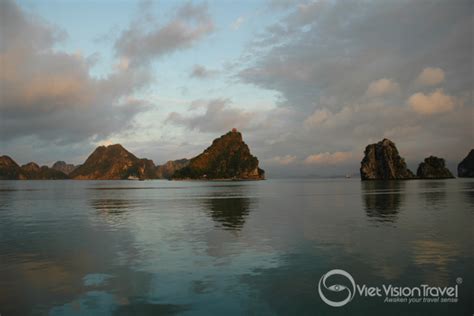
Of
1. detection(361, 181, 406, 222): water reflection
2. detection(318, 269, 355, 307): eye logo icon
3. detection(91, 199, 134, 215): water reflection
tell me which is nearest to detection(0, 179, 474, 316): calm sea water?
detection(318, 269, 355, 307): eye logo icon

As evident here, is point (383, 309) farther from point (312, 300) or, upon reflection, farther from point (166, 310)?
point (166, 310)

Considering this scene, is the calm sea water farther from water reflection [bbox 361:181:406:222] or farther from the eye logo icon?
water reflection [bbox 361:181:406:222]

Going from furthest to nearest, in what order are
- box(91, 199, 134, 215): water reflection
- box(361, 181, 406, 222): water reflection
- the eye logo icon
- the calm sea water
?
box(91, 199, 134, 215): water reflection < box(361, 181, 406, 222): water reflection < the eye logo icon < the calm sea water

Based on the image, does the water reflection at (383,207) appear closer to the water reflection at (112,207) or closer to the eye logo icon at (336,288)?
the eye logo icon at (336,288)

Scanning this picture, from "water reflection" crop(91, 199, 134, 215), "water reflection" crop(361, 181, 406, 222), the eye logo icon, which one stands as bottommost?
"water reflection" crop(361, 181, 406, 222)

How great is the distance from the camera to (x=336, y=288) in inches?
744

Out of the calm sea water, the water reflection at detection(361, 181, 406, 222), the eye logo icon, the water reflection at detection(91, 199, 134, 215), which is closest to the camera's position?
the calm sea water

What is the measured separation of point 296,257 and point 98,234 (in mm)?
21917

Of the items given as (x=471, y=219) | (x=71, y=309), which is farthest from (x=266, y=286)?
(x=471, y=219)

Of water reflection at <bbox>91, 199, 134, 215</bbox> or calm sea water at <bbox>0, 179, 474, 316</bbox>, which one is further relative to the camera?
water reflection at <bbox>91, 199, 134, 215</bbox>

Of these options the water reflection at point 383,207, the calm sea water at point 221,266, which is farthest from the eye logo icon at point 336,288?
the water reflection at point 383,207

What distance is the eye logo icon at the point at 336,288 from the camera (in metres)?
17.1

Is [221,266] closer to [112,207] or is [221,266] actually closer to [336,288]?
[336,288]

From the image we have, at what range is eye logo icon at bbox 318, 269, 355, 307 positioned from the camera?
17125mm
